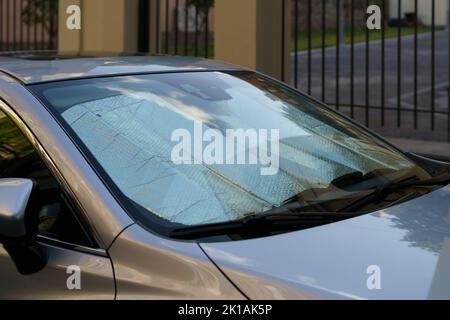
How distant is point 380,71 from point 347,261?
766 inches

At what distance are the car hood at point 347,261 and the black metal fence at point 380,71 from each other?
591 centimetres

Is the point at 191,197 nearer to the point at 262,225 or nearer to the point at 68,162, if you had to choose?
the point at 262,225

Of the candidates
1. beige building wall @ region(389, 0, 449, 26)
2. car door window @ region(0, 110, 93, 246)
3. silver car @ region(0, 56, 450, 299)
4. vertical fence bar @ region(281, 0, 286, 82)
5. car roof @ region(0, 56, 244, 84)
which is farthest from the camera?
beige building wall @ region(389, 0, 449, 26)

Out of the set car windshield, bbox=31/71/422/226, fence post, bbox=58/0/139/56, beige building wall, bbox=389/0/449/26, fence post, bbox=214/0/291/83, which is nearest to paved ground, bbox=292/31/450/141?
beige building wall, bbox=389/0/449/26

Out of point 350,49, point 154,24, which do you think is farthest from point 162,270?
point 350,49

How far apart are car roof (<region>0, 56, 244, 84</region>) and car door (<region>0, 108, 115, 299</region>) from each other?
0.29 m

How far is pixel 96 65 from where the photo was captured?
3152 millimetres

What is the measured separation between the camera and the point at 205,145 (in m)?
2.80

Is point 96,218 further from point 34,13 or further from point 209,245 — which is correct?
point 34,13

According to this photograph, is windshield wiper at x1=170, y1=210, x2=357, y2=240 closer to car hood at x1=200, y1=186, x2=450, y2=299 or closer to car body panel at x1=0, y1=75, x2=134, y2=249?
car hood at x1=200, y1=186, x2=450, y2=299

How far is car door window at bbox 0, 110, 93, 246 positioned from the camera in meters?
2.46
